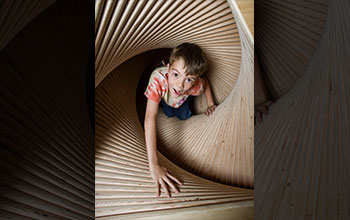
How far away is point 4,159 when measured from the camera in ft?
0.45

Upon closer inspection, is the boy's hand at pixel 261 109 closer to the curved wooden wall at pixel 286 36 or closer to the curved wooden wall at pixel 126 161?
the curved wooden wall at pixel 286 36

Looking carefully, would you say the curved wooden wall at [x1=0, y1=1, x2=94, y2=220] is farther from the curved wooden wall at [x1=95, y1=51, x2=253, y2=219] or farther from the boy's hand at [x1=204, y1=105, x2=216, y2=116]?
the boy's hand at [x1=204, y1=105, x2=216, y2=116]

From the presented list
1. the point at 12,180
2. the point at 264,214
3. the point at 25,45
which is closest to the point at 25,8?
the point at 25,45

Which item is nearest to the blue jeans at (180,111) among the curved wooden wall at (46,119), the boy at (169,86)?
the boy at (169,86)

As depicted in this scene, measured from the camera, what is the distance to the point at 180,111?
275 millimetres

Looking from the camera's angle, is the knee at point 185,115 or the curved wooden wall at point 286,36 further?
the knee at point 185,115

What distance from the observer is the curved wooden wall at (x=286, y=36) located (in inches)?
6.3

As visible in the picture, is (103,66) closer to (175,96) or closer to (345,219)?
(175,96)

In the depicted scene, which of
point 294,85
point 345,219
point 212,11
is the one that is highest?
point 212,11

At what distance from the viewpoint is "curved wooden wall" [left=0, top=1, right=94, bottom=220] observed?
14 cm

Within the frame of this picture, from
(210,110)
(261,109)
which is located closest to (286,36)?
(261,109)

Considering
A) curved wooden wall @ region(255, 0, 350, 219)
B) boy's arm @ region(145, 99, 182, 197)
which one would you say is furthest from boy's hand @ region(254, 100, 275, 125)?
boy's arm @ region(145, 99, 182, 197)

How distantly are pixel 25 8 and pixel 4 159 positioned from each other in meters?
0.11

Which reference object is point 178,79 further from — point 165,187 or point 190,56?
point 165,187
